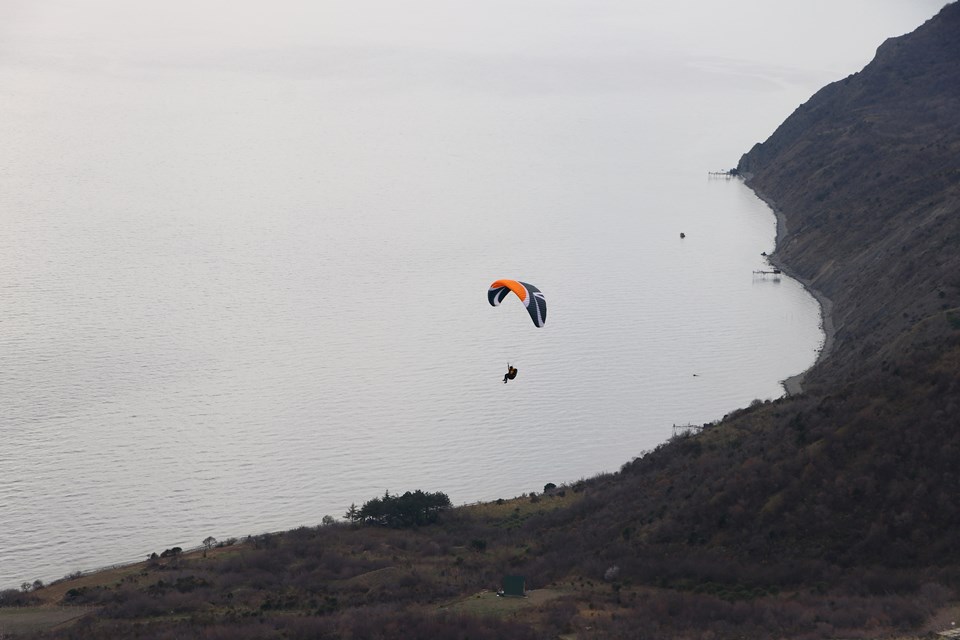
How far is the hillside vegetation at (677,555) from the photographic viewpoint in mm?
36188

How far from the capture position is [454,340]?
9062cm

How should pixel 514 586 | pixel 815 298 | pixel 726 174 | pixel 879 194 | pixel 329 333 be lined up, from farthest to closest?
pixel 726 174, pixel 879 194, pixel 815 298, pixel 329 333, pixel 514 586

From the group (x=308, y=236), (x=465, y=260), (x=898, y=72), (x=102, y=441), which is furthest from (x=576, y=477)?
(x=898, y=72)

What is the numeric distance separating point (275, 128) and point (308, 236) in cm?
6990

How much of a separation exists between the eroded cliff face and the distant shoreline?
66cm

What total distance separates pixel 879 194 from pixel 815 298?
1816 cm

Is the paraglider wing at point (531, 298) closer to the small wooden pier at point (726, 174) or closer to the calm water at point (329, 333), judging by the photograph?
the calm water at point (329, 333)

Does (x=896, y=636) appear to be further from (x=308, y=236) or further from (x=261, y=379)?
(x=308, y=236)

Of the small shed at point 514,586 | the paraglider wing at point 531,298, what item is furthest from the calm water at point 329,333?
the small shed at point 514,586

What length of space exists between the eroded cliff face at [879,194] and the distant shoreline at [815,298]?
0.66 m

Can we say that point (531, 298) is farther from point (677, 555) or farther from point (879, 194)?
point (879, 194)

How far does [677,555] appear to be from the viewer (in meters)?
42.8

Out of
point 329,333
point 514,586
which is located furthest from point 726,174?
point 514,586

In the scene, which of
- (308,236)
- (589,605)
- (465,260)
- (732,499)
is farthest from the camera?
(308,236)
